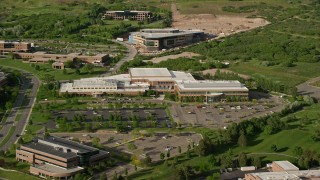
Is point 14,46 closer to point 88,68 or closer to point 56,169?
point 88,68

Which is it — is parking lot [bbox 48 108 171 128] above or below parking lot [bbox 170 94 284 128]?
above

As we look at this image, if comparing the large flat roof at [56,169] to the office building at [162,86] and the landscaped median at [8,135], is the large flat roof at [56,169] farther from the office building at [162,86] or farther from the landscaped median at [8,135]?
the office building at [162,86]

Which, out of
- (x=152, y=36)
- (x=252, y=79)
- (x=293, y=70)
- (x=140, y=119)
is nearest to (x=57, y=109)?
(x=140, y=119)

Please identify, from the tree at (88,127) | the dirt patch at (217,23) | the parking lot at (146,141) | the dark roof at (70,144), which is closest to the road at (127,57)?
the dirt patch at (217,23)

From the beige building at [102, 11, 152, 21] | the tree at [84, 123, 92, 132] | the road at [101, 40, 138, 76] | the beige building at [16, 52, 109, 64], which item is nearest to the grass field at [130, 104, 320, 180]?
the tree at [84, 123, 92, 132]

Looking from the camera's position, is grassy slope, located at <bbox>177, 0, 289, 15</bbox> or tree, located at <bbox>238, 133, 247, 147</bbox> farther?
grassy slope, located at <bbox>177, 0, 289, 15</bbox>

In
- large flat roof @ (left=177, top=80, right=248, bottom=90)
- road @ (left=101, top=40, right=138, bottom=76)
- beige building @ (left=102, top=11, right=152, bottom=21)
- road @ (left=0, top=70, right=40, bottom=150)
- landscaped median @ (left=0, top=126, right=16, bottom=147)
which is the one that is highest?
beige building @ (left=102, top=11, right=152, bottom=21)

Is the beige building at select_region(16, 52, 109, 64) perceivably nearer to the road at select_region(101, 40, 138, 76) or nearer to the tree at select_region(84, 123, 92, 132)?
the road at select_region(101, 40, 138, 76)
